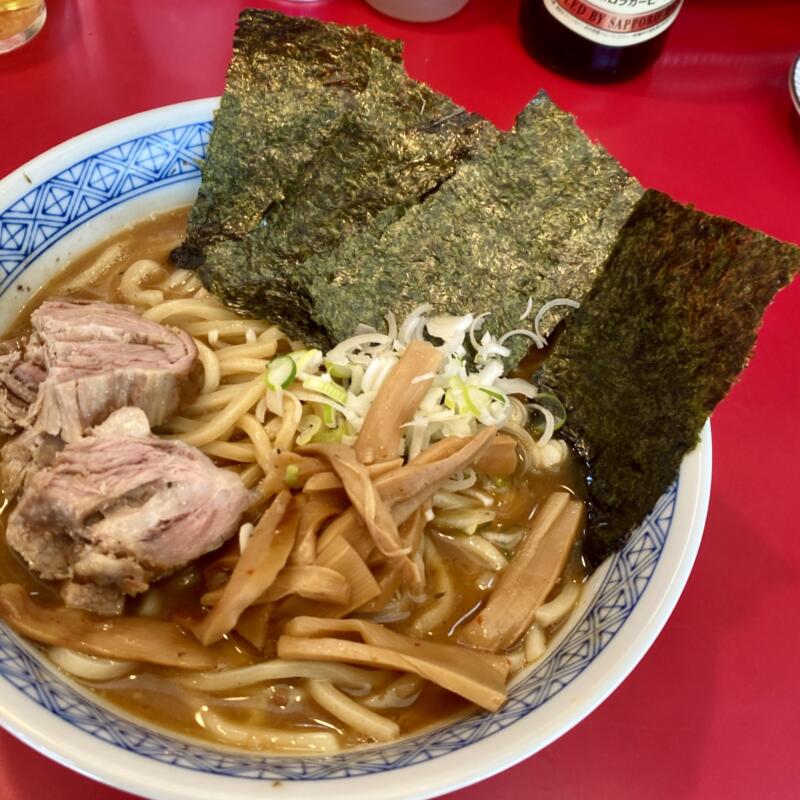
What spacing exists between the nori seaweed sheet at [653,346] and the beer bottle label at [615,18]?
3.66ft

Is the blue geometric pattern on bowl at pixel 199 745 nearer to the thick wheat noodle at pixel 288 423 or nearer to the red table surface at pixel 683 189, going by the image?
the red table surface at pixel 683 189

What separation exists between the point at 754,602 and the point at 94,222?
1920 millimetres

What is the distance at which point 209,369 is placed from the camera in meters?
1.87

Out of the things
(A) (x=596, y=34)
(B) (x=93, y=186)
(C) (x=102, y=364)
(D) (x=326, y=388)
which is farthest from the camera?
(A) (x=596, y=34)

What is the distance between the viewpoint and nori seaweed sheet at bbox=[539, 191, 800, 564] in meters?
1.48

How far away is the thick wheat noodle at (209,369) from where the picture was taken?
1.87 meters

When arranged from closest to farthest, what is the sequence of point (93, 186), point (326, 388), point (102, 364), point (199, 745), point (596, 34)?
point (199, 745), point (102, 364), point (326, 388), point (93, 186), point (596, 34)

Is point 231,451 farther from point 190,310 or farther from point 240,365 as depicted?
point 190,310

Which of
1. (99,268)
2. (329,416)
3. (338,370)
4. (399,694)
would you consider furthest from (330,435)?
(99,268)

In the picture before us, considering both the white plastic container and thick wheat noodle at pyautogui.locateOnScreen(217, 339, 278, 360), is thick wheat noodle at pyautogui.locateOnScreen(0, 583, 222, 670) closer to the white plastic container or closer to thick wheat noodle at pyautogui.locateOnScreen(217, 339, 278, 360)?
thick wheat noodle at pyautogui.locateOnScreen(217, 339, 278, 360)

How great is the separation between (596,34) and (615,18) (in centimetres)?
14

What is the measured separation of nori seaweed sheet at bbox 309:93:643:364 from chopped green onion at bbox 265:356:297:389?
0.15m

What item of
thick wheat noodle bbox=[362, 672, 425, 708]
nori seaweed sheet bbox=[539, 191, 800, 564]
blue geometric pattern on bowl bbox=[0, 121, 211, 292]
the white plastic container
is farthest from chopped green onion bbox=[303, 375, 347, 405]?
the white plastic container

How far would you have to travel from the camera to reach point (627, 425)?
1.69 m
